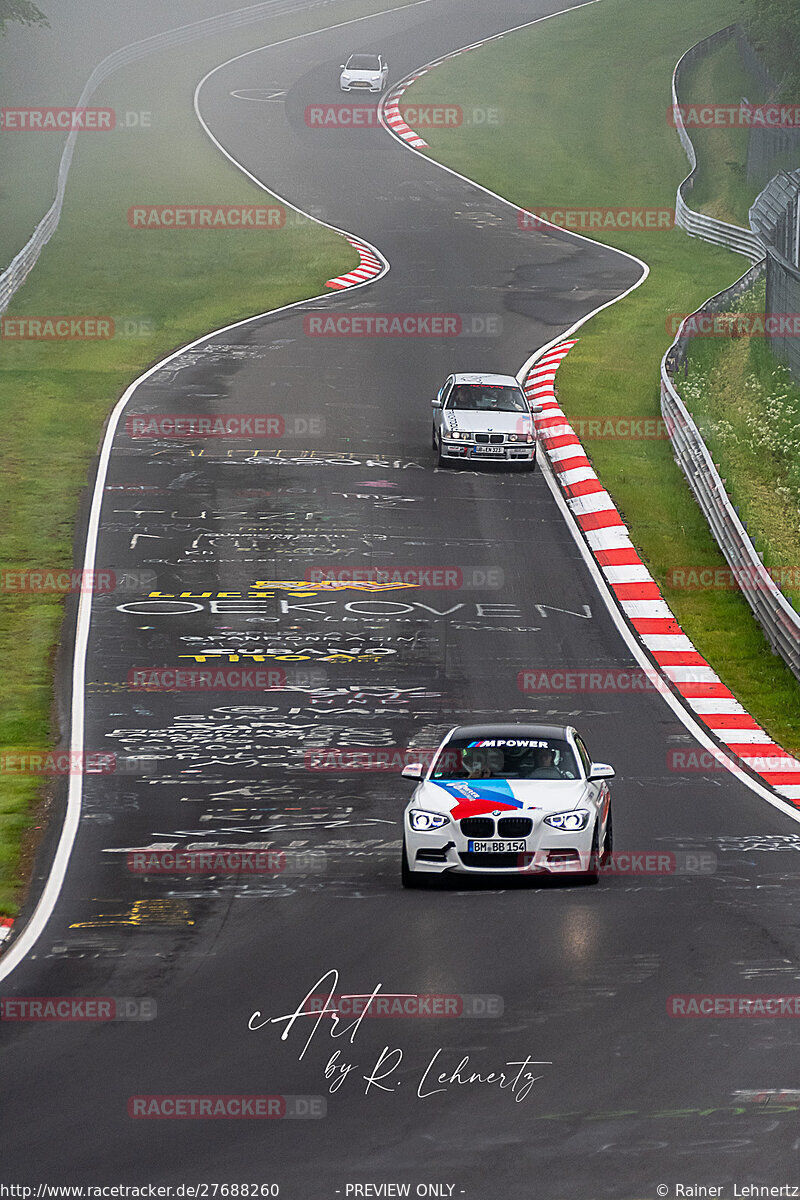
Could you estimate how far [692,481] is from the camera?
108 ft

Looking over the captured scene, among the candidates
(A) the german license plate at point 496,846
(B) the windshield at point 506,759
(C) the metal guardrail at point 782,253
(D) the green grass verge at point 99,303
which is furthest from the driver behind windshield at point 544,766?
(C) the metal guardrail at point 782,253

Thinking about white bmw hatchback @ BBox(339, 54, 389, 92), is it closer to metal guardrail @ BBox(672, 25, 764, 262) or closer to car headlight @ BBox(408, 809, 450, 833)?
metal guardrail @ BBox(672, 25, 764, 262)

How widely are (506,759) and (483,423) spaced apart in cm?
1893

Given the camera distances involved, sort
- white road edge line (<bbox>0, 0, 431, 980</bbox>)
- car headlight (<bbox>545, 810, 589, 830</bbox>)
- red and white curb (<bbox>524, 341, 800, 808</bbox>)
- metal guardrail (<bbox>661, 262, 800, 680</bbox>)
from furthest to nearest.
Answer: metal guardrail (<bbox>661, 262, 800, 680</bbox>)
red and white curb (<bbox>524, 341, 800, 808</bbox>)
car headlight (<bbox>545, 810, 589, 830</bbox>)
white road edge line (<bbox>0, 0, 431, 980</bbox>)

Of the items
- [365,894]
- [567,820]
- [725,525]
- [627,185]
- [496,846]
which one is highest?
[627,185]

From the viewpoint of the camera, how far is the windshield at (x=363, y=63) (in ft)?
246

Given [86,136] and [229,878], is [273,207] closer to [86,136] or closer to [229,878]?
[86,136]

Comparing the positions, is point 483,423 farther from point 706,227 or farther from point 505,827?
point 706,227

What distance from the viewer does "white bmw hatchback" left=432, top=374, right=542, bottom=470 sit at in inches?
1319

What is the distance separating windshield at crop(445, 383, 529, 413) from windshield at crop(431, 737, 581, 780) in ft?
63.0

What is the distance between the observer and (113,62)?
82.8 metres

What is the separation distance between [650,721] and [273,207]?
130ft

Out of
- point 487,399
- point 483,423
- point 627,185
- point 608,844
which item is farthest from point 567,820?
point 627,185

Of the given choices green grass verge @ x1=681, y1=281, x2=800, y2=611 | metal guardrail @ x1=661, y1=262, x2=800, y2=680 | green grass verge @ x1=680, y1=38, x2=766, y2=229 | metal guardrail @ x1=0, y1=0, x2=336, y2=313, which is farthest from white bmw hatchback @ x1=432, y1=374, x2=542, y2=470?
green grass verge @ x1=680, y1=38, x2=766, y2=229
